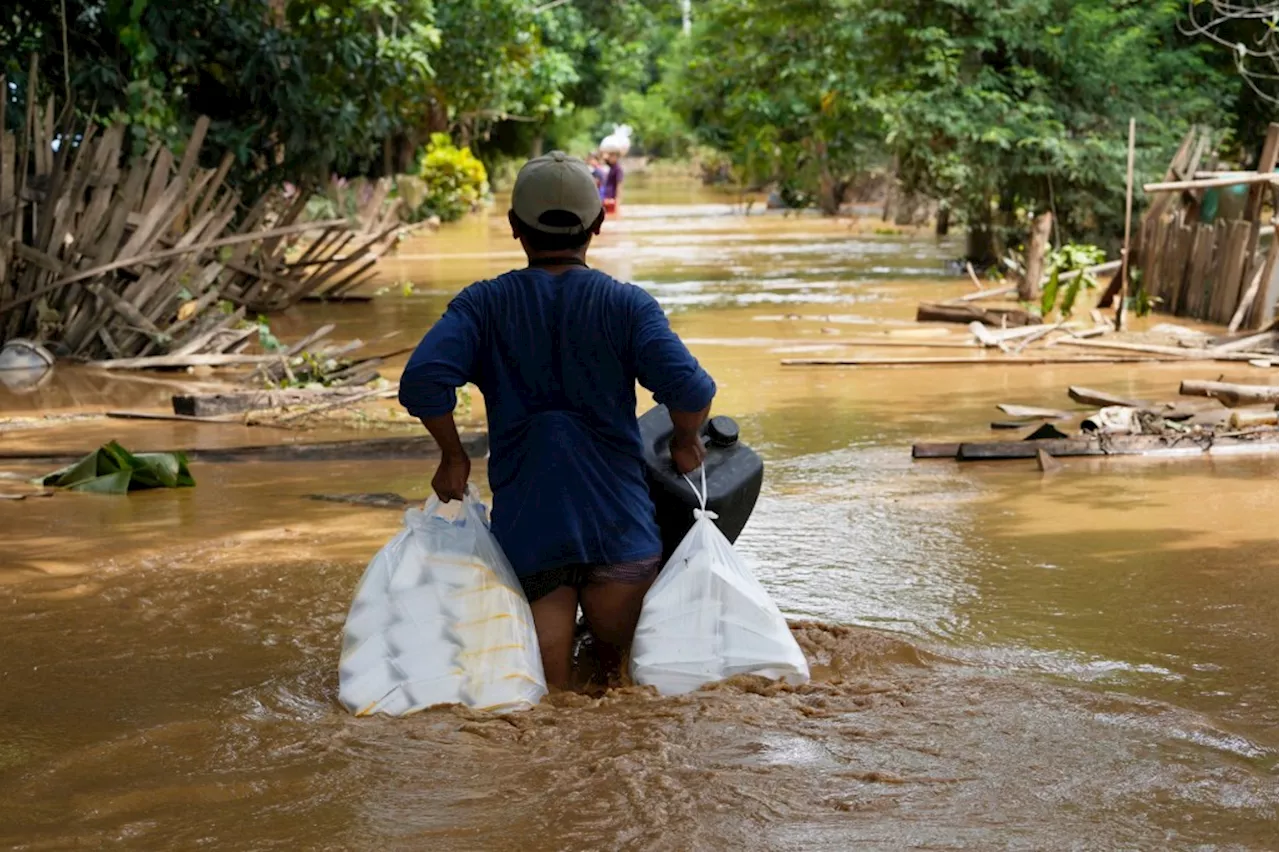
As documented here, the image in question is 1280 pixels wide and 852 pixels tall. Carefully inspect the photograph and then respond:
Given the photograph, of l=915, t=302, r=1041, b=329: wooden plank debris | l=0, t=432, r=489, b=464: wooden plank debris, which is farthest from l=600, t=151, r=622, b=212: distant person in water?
l=0, t=432, r=489, b=464: wooden plank debris

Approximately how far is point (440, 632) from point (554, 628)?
0.36 m

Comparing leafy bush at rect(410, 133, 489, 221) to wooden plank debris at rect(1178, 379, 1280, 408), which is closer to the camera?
wooden plank debris at rect(1178, 379, 1280, 408)

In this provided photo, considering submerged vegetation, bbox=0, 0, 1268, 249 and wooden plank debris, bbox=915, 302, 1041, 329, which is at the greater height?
submerged vegetation, bbox=0, 0, 1268, 249

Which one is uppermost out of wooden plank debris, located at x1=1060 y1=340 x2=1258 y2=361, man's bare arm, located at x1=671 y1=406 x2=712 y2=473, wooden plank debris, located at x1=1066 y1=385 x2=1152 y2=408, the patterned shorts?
man's bare arm, located at x1=671 y1=406 x2=712 y2=473

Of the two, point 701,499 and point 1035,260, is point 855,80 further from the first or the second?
point 701,499

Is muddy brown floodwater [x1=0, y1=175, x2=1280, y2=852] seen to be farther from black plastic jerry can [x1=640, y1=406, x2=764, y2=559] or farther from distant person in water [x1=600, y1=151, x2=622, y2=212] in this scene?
distant person in water [x1=600, y1=151, x2=622, y2=212]

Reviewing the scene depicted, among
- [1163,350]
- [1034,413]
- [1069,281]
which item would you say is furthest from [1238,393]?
[1069,281]

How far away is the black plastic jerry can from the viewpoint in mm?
4715

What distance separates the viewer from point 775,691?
14.3 ft

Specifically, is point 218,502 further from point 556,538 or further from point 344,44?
point 344,44

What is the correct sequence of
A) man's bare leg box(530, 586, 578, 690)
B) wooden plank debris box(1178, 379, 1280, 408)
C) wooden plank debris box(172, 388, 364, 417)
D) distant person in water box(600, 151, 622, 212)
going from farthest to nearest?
distant person in water box(600, 151, 622, 212) → wooden plank debris box(172, 388, 364, 417) → wooden plank debris box(1178, 379, 1280, 408) → man's bare leg box(530, 586, 578, 690)

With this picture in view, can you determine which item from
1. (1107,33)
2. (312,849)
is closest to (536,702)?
(312,849)

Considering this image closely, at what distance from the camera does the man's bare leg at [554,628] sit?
4.52 metres

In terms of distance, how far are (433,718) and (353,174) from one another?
2428 cm
